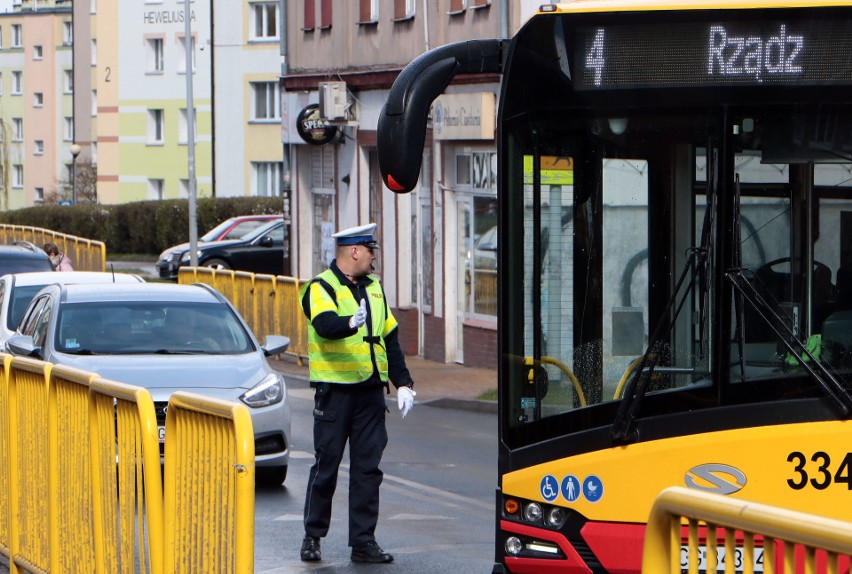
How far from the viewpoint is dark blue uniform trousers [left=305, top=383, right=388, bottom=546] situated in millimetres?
8648

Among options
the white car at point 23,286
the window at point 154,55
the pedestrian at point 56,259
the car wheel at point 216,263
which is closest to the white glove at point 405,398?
the white car at point 23,286

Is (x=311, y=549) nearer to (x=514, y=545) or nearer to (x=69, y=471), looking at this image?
(x=69, y=471)

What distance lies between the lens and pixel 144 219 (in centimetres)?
5388

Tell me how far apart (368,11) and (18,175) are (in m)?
68.7

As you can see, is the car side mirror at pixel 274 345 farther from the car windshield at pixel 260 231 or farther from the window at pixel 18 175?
the window at pixel 18 175

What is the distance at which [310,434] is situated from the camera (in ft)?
50.6

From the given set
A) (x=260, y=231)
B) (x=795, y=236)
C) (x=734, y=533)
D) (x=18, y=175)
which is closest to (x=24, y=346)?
(x=795, y=236)

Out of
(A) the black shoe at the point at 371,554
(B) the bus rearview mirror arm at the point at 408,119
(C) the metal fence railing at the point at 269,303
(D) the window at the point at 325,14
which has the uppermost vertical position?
(D) the window at the point at 325,14

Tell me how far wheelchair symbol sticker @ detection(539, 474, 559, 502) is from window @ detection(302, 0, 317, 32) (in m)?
24.4

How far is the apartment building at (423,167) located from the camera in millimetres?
22281

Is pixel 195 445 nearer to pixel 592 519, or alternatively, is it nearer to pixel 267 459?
pixel 592 519

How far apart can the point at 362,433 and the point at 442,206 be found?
48.9 ft

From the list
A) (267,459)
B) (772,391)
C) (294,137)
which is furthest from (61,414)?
(294,137)

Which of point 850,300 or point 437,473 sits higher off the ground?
point 850,300
